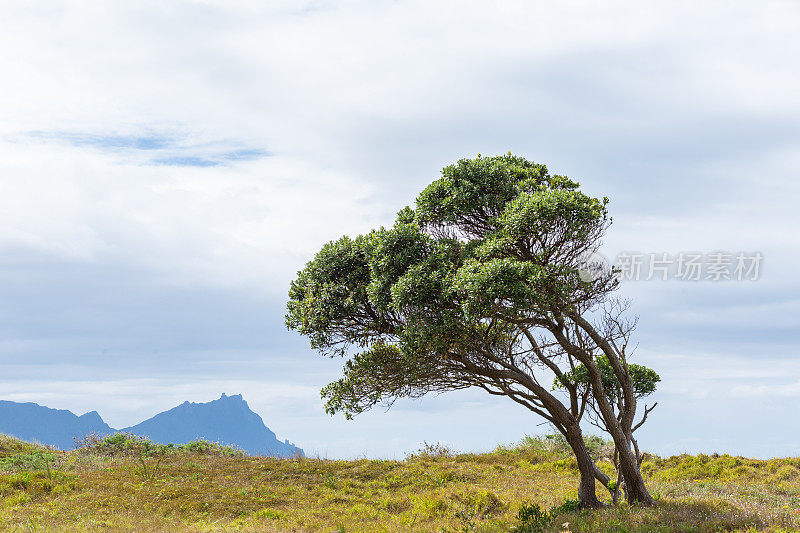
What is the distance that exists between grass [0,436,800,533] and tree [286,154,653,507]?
115 inches

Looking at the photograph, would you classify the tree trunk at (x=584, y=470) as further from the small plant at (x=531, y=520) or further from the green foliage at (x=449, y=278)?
the green foliage at (x=449, y=278)

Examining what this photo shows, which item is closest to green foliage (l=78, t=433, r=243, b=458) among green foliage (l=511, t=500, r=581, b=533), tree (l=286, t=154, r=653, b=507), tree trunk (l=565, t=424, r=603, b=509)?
tree (l=286, t=154, r=653, b=507)

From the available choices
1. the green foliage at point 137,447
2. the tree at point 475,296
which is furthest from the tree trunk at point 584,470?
the green foliage at point 137,447

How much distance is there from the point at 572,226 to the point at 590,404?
6722 mm

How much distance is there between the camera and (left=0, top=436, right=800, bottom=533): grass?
17125mm

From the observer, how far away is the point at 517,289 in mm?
14141

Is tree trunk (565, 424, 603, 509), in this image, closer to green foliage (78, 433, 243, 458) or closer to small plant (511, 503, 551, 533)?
small plant (511, 503, 551, 533)

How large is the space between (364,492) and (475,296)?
42.9 feet

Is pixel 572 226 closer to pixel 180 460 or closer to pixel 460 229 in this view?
pixel 460 229

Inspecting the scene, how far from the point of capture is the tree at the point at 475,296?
15.0 meters

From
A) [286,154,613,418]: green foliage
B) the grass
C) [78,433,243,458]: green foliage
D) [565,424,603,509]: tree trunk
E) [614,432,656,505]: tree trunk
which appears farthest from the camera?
[78,433,243,458]: green foliage

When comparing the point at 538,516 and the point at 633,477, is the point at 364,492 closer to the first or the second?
the point at 538,516

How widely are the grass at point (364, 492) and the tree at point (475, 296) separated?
2.92m

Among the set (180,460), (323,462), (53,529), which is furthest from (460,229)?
(180,460)
